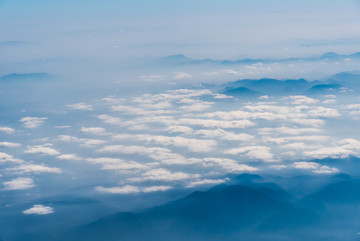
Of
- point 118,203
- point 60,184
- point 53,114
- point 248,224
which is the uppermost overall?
point 53,114

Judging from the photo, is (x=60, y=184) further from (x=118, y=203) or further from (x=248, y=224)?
(x=248, y=224)

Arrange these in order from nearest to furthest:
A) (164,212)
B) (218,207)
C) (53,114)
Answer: (164,212) < (218,207) < (53,114)

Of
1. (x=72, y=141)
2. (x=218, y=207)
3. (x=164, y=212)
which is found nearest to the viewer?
(x=164, y=212)

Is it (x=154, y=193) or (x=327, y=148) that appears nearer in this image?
(x=154, y=193)

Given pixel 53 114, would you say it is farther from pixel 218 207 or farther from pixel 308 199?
pixel 308 199

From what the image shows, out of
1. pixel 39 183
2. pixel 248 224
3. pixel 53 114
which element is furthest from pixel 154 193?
pixel 53 114

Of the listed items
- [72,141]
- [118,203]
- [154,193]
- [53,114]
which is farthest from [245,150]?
[53,114]

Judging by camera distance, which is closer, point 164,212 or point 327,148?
point 164,212

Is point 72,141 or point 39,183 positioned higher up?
point 72,141

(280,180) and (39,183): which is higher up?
(39,183)
